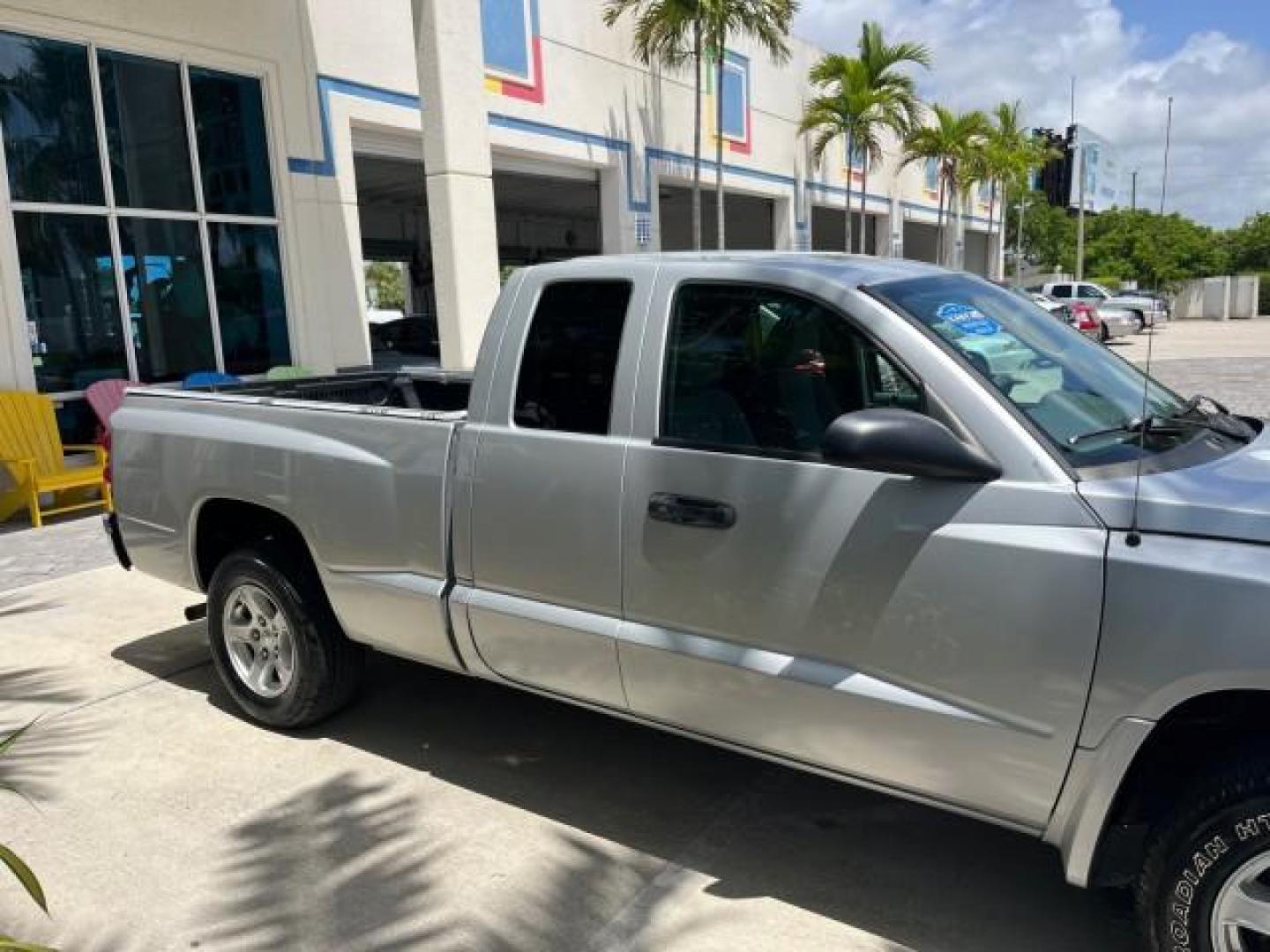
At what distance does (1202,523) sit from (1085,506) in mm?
245

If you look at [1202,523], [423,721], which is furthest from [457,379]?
[1202,523]

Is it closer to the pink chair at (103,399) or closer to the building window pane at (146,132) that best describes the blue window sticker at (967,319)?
the pink chair at (103,399)

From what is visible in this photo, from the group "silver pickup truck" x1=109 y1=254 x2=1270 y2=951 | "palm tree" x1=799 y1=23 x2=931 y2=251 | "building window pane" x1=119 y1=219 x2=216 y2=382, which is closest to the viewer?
"silver pickup truck" x1=109 y1=254 x2=1270 y2=951

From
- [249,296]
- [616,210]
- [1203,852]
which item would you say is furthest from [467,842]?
[616,210]

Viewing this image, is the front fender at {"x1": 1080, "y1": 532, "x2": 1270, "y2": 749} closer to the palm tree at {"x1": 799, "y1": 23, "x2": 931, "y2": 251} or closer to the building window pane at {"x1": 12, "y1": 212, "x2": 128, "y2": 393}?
the building window pane at {"x1": 12, "y1": 212, "x2": 128, "y2": 393}

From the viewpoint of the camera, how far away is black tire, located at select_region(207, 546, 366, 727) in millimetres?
4113

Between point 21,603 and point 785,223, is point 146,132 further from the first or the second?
point 785,223

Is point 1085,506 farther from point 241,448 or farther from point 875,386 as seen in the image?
point 241,448

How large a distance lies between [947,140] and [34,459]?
26.0 m

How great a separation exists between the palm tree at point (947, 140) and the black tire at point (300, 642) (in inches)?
1024

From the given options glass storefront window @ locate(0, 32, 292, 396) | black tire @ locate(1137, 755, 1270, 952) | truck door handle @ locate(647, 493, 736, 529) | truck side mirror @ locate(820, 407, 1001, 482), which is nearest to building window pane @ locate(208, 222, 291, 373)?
glass storefront window @ locate(0, 32, 292, 396)

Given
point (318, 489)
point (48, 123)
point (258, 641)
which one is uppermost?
point (48, 123)

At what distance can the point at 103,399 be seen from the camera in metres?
9.55

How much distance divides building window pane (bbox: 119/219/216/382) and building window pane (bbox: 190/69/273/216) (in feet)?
1.84
